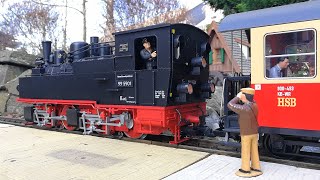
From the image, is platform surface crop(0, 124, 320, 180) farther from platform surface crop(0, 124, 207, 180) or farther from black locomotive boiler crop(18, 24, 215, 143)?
black locomotive boiler crop(18, 24, 215, 143)

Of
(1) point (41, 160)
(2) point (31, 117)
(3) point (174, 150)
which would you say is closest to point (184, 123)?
(3) point (174, 150)

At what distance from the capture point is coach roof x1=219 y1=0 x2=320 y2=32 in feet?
18.3

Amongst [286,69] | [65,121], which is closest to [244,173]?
[286,69]

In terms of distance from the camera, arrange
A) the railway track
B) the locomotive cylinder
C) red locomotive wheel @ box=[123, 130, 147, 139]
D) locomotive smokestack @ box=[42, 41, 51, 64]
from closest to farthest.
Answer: the railway track < red locomotive wheel @ box=[123, 130, 147, 139] < the locomotive cylinder < locomotive smokestack @ box=[42, 41, 51, 64]

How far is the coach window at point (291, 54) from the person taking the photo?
221 inches

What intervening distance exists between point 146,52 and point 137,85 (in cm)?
82

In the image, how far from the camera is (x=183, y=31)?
26.5ft

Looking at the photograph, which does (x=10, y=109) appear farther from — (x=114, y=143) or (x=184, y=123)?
(x=184, y=123)

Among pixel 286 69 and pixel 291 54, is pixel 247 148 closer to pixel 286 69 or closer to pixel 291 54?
pixel 286 69

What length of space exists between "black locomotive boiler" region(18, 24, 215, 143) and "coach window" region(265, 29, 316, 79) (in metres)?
2.14

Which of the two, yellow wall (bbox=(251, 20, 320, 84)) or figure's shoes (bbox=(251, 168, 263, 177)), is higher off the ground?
yellow wall (bbox=(251, 20, 320, 84))

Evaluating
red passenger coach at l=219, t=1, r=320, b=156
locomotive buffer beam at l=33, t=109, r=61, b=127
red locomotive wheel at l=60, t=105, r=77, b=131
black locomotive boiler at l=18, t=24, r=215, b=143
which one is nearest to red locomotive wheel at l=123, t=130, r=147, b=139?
black locomotive boiler at l=18, t=24, r=215, b=143

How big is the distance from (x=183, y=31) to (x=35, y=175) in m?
4.57

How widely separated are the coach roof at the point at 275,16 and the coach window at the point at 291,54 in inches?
9.0
